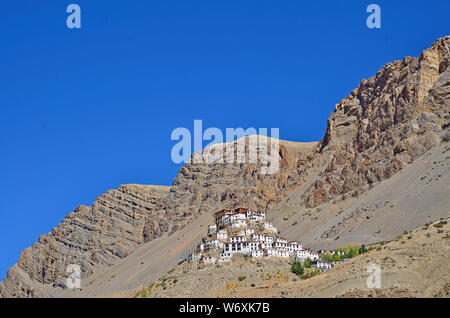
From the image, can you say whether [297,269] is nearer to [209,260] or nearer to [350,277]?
[209,260]

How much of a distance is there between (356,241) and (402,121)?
59.2 metres

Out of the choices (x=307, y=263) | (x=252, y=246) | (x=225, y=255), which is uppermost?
(x=252, y=246)

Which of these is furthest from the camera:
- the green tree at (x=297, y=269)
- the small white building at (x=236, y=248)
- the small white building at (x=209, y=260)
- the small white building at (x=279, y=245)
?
the small white building at (x=279, y=245)

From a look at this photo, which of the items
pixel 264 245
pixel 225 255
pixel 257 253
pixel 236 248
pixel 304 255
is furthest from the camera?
pixel 304 255

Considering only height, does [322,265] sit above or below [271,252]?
below

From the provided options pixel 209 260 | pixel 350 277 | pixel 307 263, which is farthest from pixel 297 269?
pixel 350 277

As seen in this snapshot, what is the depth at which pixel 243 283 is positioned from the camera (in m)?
116

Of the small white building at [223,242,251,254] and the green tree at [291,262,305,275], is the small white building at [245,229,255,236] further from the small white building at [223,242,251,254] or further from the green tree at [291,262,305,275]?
the green tree at [291,262,305,275]

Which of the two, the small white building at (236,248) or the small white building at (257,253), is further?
the small white building at (236,248)

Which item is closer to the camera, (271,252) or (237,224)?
(271,252)

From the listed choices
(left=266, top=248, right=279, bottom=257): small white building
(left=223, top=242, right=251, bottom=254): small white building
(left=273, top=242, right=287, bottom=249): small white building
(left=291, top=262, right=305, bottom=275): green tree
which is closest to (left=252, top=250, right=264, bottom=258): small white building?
(left=266, top=248, right=279, bottom=257): small white building

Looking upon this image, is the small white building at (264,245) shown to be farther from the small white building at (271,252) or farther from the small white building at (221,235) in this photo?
the small white building at (221,235)

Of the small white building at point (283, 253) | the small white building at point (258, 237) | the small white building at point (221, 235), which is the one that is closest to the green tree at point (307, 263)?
the small white building at point (283, 253)
